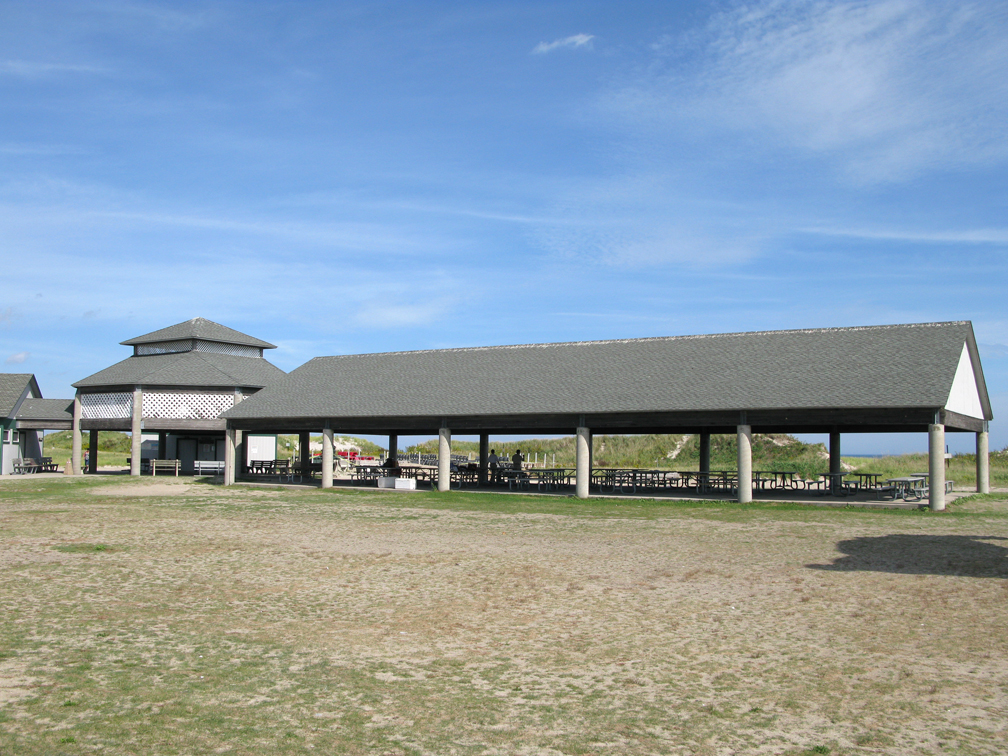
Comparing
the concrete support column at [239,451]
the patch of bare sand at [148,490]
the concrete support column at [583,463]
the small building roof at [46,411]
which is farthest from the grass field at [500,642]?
the small building roof at [46,411]

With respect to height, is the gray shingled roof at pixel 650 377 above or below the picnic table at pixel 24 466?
above

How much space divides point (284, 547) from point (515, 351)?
18.0 metres

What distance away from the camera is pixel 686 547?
14.2 m

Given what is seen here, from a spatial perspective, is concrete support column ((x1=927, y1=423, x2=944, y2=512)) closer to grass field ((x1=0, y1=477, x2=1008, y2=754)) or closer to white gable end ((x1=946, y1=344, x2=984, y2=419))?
white gable end ((x1=946, y1=344, x2=984, y2=419))

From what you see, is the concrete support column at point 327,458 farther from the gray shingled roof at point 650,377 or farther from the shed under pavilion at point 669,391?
the gray shingled roof at point 650,377

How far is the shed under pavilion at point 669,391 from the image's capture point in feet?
72.4

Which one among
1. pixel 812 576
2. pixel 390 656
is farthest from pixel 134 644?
pixel 812 576

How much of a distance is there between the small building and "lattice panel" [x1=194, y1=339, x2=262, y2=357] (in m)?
6.83

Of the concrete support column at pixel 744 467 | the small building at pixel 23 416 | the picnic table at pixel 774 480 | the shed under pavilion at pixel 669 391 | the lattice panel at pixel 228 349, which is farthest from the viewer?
the lattice panel at pixel 228 349

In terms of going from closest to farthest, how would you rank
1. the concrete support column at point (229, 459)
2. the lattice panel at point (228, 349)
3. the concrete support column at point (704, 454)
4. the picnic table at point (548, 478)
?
the picnic table at point (548, 478), the concrete support column at point (704, 454), the concrete support column at point (229, 459), the lattice panel at point (228, 349)

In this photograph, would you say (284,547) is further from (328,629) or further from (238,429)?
(238,429)

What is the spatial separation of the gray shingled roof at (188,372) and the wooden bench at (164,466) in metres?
3.58

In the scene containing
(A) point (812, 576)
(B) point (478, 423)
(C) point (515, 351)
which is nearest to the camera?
(A) point (812, 576)

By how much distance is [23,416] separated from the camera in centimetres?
3834
